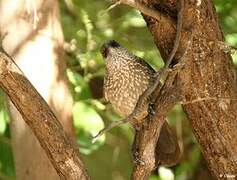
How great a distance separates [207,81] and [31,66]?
757mm

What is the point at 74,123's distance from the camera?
3.12 metres

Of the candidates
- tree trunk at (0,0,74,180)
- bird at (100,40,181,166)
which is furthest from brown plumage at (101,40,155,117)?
tree trunk at (0,0,74,180)

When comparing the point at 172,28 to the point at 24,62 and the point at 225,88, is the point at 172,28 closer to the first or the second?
the point at 225,88

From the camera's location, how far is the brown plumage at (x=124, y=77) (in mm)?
2777

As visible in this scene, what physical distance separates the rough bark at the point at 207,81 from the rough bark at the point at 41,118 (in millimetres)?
413

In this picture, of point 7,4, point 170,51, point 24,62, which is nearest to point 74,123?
point 24,62

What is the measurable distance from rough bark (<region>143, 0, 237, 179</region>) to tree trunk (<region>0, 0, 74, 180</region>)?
1.90 feet

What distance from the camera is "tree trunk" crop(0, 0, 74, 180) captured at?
2.86 m

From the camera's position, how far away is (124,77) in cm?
284

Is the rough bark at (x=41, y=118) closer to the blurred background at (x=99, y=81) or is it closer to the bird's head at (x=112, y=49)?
the bird's head at (x=112, y=49)

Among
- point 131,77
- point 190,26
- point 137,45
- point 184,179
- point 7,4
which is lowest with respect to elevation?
point 184,179

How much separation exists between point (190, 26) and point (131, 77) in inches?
18.7

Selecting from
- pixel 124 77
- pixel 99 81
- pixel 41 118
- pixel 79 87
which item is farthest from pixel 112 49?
pixel 99 81

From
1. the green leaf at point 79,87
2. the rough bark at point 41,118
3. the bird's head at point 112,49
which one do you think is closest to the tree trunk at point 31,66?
the bird's head at point 112,49
